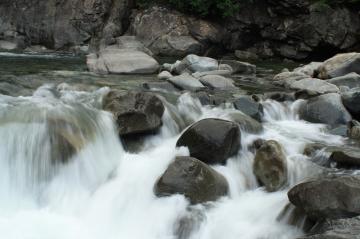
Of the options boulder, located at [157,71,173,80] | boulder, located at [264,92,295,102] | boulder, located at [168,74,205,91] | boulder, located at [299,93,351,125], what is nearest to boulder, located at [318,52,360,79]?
boulder, located at [264,92,295,102]

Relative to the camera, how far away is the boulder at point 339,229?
4.15 meters

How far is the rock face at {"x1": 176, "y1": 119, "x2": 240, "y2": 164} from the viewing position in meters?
6.84

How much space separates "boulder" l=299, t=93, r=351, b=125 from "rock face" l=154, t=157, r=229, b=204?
3.40 meters

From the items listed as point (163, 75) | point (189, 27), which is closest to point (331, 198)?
point (163, 75)

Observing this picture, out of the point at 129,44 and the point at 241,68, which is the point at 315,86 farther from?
the point at 129,44

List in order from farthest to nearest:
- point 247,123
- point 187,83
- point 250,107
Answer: point 187,83 → point 250,107 → point 247,123

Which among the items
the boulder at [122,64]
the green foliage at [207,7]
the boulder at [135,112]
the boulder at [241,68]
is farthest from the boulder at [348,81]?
the green foliage at [207,7]

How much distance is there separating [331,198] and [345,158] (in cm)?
165

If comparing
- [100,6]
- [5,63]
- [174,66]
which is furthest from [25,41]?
[174,66]

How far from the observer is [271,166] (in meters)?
6.55

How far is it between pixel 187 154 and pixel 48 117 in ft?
6.61

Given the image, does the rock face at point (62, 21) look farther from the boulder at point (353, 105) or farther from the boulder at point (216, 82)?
the boulder at point (353, 105)

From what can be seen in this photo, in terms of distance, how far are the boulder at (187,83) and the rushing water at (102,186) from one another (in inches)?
120

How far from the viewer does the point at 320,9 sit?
19781mm
